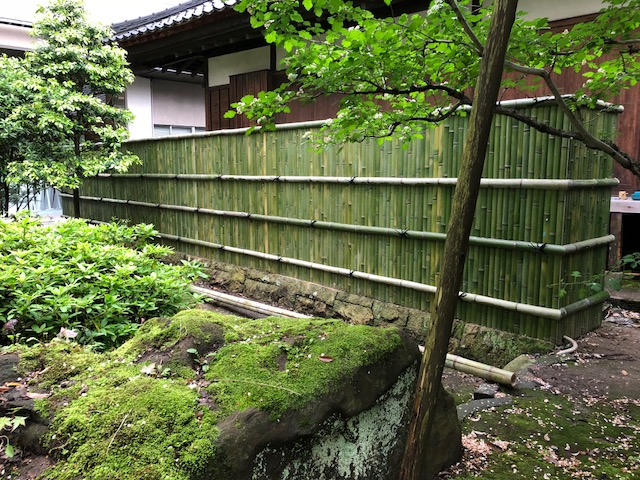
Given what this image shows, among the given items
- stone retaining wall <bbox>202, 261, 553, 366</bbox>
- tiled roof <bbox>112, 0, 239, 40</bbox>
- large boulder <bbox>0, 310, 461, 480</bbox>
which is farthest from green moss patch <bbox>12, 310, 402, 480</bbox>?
tiled roof <bbox>112, 0, 239, 40</bbox>

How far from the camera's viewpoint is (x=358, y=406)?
2.42m

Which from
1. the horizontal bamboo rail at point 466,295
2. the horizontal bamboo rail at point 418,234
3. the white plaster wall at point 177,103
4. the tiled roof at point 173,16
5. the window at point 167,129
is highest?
the tiled roof at point 173,16

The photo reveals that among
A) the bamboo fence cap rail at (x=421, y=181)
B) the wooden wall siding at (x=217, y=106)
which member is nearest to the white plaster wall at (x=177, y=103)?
the wooden wall siding at (x=217, y=106)

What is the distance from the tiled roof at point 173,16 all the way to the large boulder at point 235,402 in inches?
219

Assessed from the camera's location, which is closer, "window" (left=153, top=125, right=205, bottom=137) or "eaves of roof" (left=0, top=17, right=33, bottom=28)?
"eaves of roof" (left=0, top=17, right=33, bottom=28)

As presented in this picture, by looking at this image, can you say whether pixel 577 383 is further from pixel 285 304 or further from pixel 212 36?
pixel 212 36

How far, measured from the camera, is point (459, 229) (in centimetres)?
169

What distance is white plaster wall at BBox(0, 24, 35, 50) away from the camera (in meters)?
12.2

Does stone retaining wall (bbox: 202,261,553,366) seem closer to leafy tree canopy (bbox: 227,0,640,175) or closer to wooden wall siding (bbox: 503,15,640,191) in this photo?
leafy tree canopy (bbox: 227,0,640,175)

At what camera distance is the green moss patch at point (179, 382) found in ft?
6.04

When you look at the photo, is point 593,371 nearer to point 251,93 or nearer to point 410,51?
point 410,51

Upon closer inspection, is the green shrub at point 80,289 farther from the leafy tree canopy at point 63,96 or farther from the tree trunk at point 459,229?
the leafy tree canopy at point 63,96

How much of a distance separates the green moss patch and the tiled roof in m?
5.49

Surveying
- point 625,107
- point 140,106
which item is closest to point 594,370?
point 625,107
